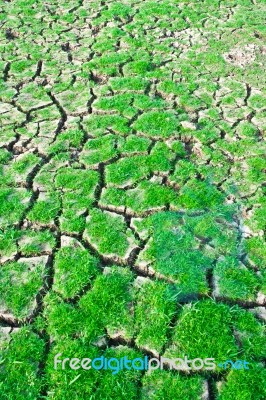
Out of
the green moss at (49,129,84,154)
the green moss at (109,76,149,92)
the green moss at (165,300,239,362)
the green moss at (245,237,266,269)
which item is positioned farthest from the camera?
the green moss at (109,76,149,92)

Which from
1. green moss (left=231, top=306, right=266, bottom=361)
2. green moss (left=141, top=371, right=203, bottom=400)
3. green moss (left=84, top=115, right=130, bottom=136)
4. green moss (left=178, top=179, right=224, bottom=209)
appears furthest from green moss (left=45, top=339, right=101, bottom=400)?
green moss (left=84, top=115, right=130, bottom=136)

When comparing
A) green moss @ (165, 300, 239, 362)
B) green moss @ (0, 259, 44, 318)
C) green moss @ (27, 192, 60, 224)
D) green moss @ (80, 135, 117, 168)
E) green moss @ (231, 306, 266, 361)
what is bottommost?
green moss @ (231, 306, 266, 361)

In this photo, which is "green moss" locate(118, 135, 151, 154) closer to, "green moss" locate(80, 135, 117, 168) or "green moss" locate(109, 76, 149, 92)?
"green moss" locate(80, 135, 117, 168)

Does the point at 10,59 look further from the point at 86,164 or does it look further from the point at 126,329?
the point at 126,329

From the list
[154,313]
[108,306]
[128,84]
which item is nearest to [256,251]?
[154,313]

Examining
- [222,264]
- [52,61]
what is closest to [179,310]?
[222,264]

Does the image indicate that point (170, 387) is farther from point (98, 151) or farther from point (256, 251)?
point (98, 151)

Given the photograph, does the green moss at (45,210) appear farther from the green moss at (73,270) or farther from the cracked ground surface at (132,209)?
the green moss at (73,270)

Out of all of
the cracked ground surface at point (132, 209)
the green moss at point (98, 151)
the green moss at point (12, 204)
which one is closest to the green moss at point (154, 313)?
the cracked ground surface at point (132, 209)
